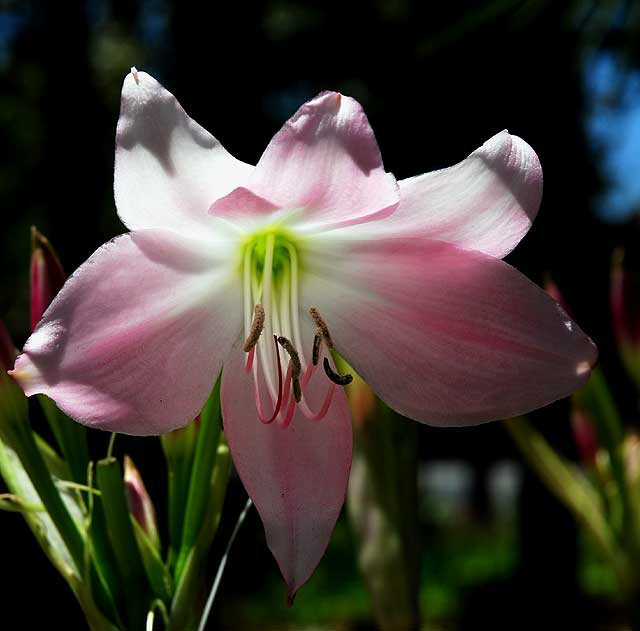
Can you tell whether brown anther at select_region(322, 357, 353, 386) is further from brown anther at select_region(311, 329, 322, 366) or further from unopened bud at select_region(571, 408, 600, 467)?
unopened bud at select_region(571, 408, 600, 467)

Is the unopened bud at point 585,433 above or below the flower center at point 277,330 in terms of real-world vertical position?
below

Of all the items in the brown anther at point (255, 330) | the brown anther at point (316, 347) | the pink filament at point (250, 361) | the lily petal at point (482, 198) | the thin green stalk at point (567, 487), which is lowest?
the thin green stalk at point (567, 487)

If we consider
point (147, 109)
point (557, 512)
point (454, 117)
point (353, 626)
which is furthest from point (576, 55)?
point (353, 626)

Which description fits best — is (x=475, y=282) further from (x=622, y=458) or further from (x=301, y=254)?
(x=622, y=458)

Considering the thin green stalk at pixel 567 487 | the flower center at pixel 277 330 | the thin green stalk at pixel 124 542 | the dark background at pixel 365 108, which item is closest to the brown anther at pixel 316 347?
the flower center at pixel 277 330

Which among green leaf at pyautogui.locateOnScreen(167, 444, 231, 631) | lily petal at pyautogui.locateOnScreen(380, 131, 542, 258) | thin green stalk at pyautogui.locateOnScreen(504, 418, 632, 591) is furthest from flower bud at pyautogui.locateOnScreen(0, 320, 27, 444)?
thin green stalk at pyautogui.locateOnScreen(504, 418, 632, 591)

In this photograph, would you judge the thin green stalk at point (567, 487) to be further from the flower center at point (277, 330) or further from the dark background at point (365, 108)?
the dark background at point (365, 108)

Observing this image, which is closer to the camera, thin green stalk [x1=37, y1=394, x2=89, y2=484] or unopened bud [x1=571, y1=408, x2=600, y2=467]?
thin green stalk [x1=37, y1=394, x2=89, y2=484]
